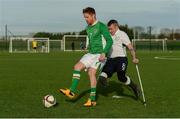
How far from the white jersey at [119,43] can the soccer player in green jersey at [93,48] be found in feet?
2.52

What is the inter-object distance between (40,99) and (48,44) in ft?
201

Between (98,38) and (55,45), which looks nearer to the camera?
(98,38)

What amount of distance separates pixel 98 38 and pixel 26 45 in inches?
2629

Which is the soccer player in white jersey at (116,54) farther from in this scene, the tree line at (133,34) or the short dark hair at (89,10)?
the tree line at (133,34)

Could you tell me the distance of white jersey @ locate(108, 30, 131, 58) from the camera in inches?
438

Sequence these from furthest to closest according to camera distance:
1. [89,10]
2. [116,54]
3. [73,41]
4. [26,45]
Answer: [73,41] < [26,45] < [116,54] < [89,10]

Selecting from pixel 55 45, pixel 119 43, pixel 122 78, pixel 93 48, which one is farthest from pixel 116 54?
pixel 55 45

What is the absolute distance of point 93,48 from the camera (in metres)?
10.5

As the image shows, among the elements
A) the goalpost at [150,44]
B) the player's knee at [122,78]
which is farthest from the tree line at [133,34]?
the player's knee at [122,78]

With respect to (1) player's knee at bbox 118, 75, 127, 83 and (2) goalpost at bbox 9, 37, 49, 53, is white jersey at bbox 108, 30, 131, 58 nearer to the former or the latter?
(1) player's knee at bbox 118, 75, 127, 83

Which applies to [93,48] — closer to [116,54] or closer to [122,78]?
[116,54]

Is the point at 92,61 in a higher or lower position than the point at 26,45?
lower

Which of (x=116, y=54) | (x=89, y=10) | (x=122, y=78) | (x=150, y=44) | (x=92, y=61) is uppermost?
(x=150, y=44)

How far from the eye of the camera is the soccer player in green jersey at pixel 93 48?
1028 centimetres
